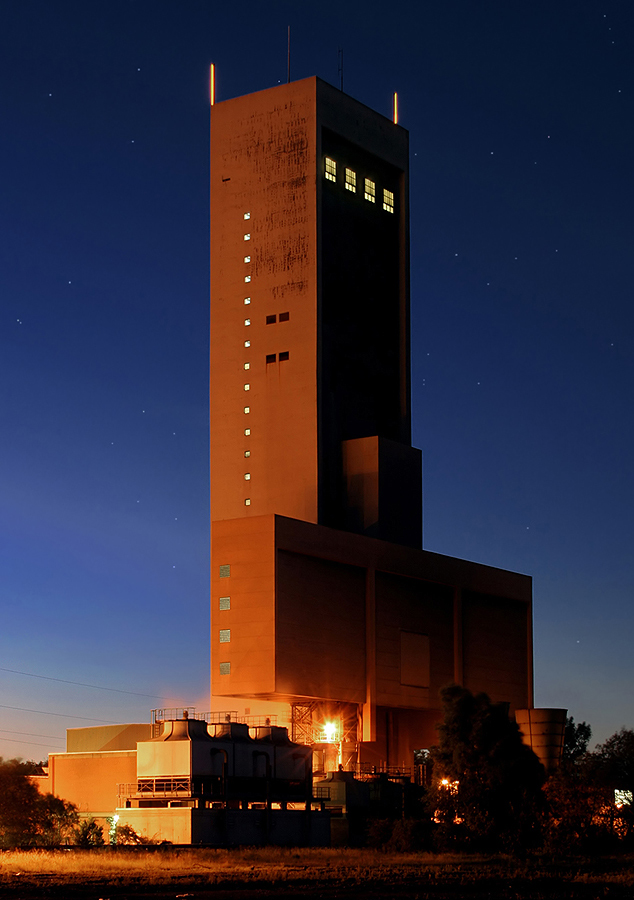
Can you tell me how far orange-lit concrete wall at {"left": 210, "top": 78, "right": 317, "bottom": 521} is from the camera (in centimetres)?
10300

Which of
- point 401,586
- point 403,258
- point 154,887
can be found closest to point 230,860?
point 154,887

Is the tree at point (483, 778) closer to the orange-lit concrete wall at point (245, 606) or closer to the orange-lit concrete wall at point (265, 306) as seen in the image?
the orange-lit concrete wall at point (245, 606)

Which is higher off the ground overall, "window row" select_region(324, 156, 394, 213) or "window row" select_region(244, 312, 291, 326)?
"window row" select_region(324, 156, 394, 213)

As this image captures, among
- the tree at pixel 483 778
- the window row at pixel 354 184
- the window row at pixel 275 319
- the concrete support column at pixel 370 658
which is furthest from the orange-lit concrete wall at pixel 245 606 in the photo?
the window row at pixel 354 184

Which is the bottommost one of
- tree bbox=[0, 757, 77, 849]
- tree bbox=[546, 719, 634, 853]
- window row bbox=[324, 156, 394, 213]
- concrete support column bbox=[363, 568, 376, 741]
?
tree bbox=[0, 757, 77, 849]

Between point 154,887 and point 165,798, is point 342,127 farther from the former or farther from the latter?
point 154,887

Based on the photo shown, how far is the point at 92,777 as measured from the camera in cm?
9738

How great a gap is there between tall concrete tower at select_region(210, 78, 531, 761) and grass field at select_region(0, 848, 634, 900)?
131 feet

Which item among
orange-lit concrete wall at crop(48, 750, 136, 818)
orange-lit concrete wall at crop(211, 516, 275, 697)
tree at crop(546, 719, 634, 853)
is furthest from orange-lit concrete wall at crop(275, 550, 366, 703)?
tree at crop(546, 719, 634, 853)

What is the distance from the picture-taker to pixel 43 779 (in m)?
101

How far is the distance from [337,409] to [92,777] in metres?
34.1

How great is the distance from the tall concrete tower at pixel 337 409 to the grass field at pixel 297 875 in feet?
131

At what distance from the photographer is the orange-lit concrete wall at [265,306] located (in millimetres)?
103000

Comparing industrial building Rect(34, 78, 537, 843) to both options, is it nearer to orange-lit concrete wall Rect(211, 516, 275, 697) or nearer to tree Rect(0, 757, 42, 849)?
orange-lit concrete wall Rect(211, 516, 275, 697)
